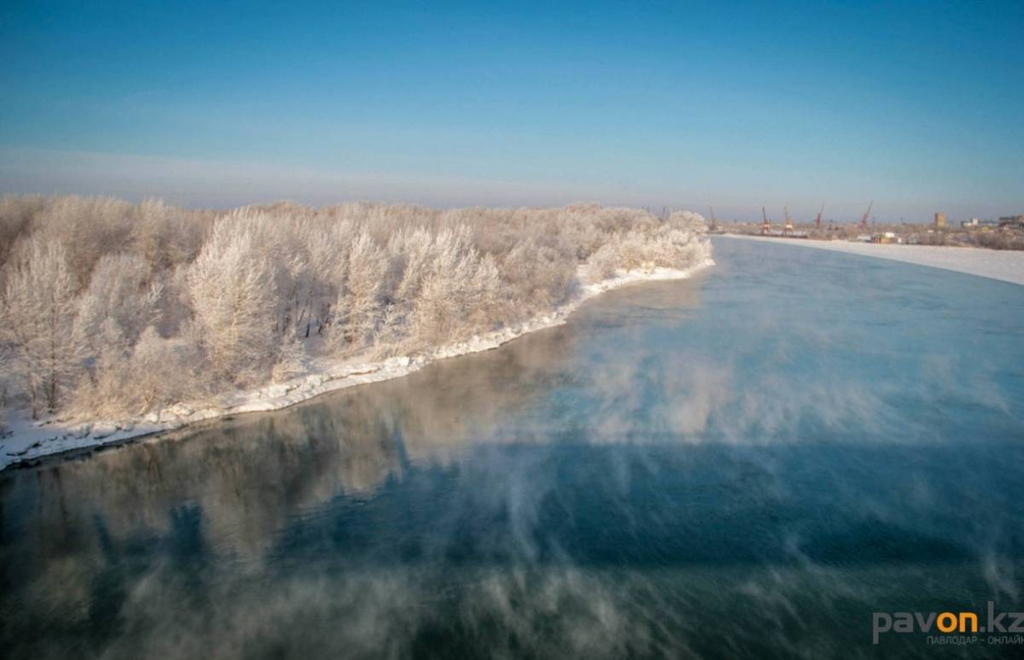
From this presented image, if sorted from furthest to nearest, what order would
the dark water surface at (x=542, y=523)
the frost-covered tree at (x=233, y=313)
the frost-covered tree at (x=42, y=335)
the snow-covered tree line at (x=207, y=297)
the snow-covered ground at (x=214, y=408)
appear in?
the frost-covered tree at (x=233, y=313)
the snow-covered tree line at (x=207, y=297)
the frost-covered tree at (x=42, y=335)
the snow-covered ground at (x=214, y=408)
the dark water surface at (x=542, y=523)

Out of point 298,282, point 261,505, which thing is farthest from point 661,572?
point 298,282

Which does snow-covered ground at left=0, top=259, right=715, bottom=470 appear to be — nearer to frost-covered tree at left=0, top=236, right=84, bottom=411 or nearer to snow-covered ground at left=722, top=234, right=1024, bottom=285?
frost-covered tree at left=0, top=236, right=84, bottom=411

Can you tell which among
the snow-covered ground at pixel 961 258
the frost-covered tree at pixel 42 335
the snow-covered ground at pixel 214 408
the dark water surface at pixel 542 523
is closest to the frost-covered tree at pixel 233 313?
the snow-covered ground at pixel 214 408

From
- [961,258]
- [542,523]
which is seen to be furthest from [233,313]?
[961,258]

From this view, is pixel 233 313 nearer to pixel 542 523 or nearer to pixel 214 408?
pixel 214 408

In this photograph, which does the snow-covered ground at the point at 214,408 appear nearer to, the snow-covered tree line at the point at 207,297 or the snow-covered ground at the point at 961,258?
the snow-covered tree line at the point at 207,297

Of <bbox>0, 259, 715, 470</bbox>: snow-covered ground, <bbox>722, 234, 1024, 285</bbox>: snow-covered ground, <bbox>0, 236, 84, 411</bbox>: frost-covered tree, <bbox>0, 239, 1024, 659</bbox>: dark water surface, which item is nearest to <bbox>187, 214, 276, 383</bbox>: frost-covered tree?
<bbox>0, 259, 715, 470</bbox>: snow-covered ground

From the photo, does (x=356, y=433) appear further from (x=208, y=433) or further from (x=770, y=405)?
(x=770, y=405)
